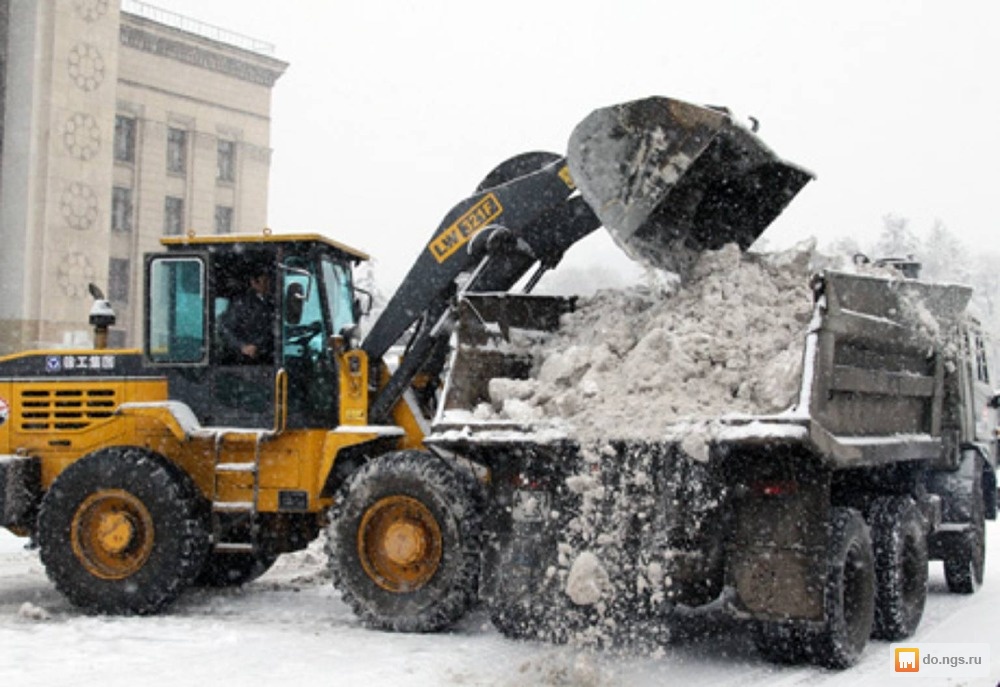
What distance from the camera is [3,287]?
29.6 m

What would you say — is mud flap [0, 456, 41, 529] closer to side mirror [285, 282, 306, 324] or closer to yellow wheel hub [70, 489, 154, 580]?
yellow wheel hub [70, 489, 154, 580]

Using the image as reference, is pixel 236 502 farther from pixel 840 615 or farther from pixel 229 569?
pixel 840 615

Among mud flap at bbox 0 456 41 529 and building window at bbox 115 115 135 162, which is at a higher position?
building window at bbox 115 115 135 162

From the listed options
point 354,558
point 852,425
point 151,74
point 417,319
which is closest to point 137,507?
point 354,558

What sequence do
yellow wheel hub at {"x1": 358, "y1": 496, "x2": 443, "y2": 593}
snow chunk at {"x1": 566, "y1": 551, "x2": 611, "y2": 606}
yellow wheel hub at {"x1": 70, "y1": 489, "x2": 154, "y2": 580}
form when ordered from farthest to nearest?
yellow wheel hub at {"x1": 70, "y1": 489, "x2": 154, "y2": 580}, yellow wheel hub at {"x1": 358, "y1": 496, "x2": 443, "y2": 593}, snow chunk at {"x1": 566, "y1": 551, "x2": 611, "y2": 606}

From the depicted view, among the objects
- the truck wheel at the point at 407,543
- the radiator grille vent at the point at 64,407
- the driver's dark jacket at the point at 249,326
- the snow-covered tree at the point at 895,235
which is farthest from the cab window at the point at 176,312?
the snow-covered tree at the point at 895,235

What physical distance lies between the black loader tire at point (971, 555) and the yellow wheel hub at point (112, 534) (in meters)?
6.53

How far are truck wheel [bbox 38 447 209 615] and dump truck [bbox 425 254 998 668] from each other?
236 centimetres

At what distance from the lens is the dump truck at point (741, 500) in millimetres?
6234

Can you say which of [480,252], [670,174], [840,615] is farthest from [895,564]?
[480,252]

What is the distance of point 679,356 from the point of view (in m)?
6.80

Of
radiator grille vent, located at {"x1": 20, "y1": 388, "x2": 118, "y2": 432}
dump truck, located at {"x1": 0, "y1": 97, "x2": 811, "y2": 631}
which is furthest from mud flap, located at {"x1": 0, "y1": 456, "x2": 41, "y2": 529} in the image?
radiator grille vent, located at {"x1": 20, "y1": 388, "x2": 118, "y2": 432}

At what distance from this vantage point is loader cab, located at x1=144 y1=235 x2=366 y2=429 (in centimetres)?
883
